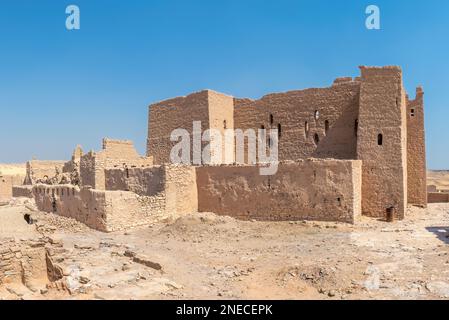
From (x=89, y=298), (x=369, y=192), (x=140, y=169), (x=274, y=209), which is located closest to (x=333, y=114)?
(x=369, y=192)

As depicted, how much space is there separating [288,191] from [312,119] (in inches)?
237

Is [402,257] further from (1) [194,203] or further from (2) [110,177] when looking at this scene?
(2) [110,177]

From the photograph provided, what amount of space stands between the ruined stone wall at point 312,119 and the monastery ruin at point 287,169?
5 cm

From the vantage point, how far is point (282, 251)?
11953 mm

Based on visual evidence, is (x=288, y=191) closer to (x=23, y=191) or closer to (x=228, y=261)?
(x=228, y=261)

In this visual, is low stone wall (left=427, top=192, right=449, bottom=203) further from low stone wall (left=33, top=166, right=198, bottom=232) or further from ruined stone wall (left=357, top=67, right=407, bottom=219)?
low stone wall (left=33, top=166, right=198, bottom=232)

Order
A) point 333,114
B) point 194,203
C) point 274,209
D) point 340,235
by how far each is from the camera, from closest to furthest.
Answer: point 340,235
point 274,209
point 194,203
point 333,114

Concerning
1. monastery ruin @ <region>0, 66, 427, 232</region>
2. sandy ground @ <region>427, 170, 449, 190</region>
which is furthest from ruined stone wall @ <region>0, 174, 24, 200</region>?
sandy ground @ <region>427, 170, 449, 190</region>

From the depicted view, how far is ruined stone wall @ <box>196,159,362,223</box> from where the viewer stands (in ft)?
51.0

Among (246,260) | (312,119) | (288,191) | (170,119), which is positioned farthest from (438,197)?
(246,260)

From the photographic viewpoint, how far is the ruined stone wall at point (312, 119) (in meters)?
19.8

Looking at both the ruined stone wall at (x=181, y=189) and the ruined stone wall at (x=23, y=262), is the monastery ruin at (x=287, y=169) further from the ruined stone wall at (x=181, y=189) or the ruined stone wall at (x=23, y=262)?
the ruined stone wall at (x=23, y=262)
